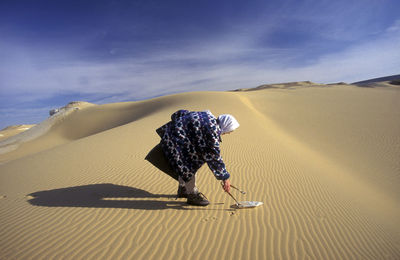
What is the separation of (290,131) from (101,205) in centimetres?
1073

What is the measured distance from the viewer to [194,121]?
347cm

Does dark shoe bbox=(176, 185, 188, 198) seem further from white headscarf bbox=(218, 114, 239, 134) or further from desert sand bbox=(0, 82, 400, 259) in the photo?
white headscarf bbox=(218, 114, 239, 134)

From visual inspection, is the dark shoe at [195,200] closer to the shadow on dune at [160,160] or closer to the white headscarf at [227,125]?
the shadow on dune at [160,160]

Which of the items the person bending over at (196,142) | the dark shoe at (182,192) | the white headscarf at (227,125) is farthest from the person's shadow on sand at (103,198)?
the white headscarf at (227,125)

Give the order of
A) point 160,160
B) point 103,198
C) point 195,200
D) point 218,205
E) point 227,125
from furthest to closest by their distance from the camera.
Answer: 1. point 103,198
2. point 218,205
3. point 195,200
4. point 160,160
5. point 227,125

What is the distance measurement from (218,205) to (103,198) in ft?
7.78

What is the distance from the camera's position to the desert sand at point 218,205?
9.97 feet

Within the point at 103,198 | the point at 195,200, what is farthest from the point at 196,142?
the point at 103,198

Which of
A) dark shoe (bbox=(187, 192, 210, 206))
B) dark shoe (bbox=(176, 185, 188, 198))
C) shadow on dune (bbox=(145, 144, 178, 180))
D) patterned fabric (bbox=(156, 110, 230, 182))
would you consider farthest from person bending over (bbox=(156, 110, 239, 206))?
dark shoe (bbox=(176, 185, 188, 198))

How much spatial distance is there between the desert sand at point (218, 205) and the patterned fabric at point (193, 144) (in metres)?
0.89

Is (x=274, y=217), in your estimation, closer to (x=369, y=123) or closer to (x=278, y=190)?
(x=278, y=190)

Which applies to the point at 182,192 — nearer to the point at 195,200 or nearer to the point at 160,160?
the point at 195,200

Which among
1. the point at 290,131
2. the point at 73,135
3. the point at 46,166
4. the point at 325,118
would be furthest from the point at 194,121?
the point at 73,135

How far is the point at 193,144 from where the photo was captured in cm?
356
